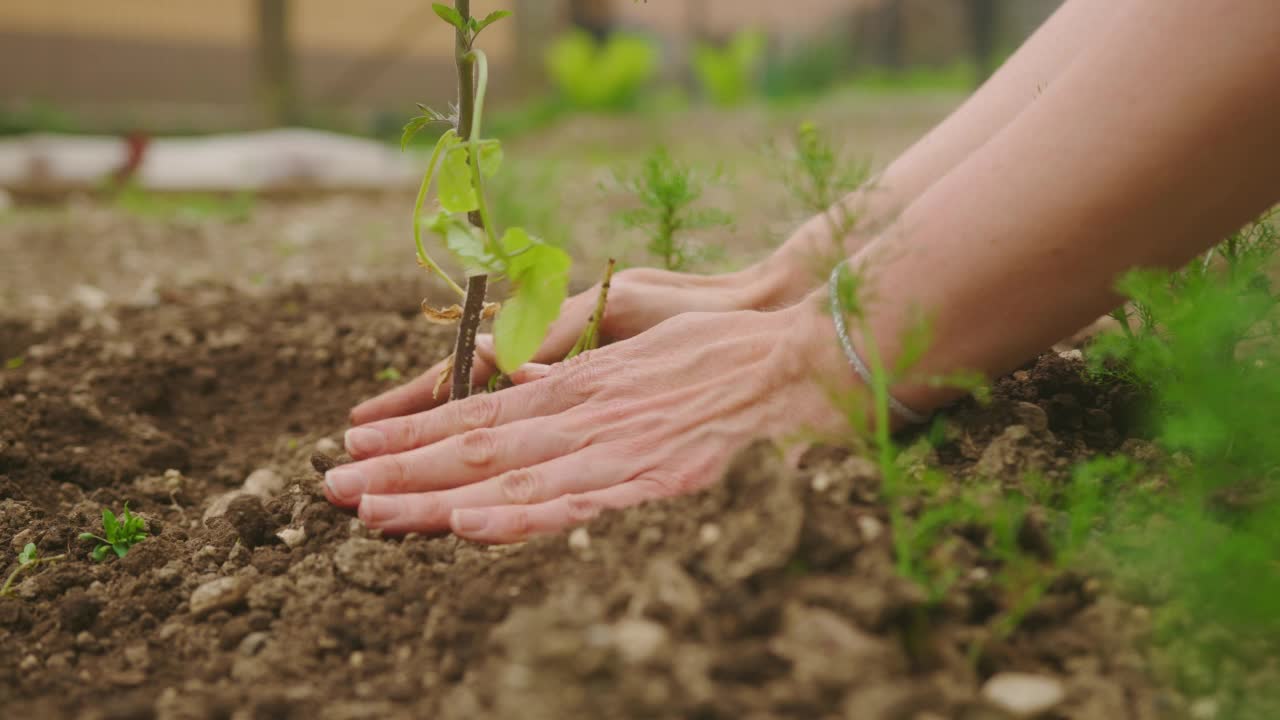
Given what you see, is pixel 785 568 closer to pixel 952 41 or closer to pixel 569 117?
pixel 569 117

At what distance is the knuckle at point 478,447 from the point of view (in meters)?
1.43

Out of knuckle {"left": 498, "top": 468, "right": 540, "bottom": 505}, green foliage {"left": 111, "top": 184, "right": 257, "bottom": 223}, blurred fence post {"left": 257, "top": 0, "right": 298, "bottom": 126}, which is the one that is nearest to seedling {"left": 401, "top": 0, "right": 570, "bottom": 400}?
knuckle {"left": 498, "top": 468, "right": 540, "bottom": 505}

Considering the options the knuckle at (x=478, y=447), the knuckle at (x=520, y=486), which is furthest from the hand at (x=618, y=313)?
the knuckle at (x=520, y=486)

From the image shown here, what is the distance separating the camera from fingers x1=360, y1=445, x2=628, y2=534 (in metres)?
1.35

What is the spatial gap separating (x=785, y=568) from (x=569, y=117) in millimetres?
8573

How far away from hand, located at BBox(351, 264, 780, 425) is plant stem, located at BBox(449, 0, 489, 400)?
12 cm

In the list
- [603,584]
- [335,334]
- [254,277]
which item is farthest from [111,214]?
[603,584]

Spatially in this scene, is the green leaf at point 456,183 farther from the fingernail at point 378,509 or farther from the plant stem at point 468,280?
the fingernail at point 378,509

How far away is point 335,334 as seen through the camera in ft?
7.57

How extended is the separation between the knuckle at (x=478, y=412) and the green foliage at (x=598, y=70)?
7786mm

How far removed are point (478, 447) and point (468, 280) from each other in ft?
0.82

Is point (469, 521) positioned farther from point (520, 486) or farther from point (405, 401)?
point (405, 401)

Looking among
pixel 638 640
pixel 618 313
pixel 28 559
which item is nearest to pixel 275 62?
pixel 618 313

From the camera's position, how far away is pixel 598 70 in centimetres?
903
